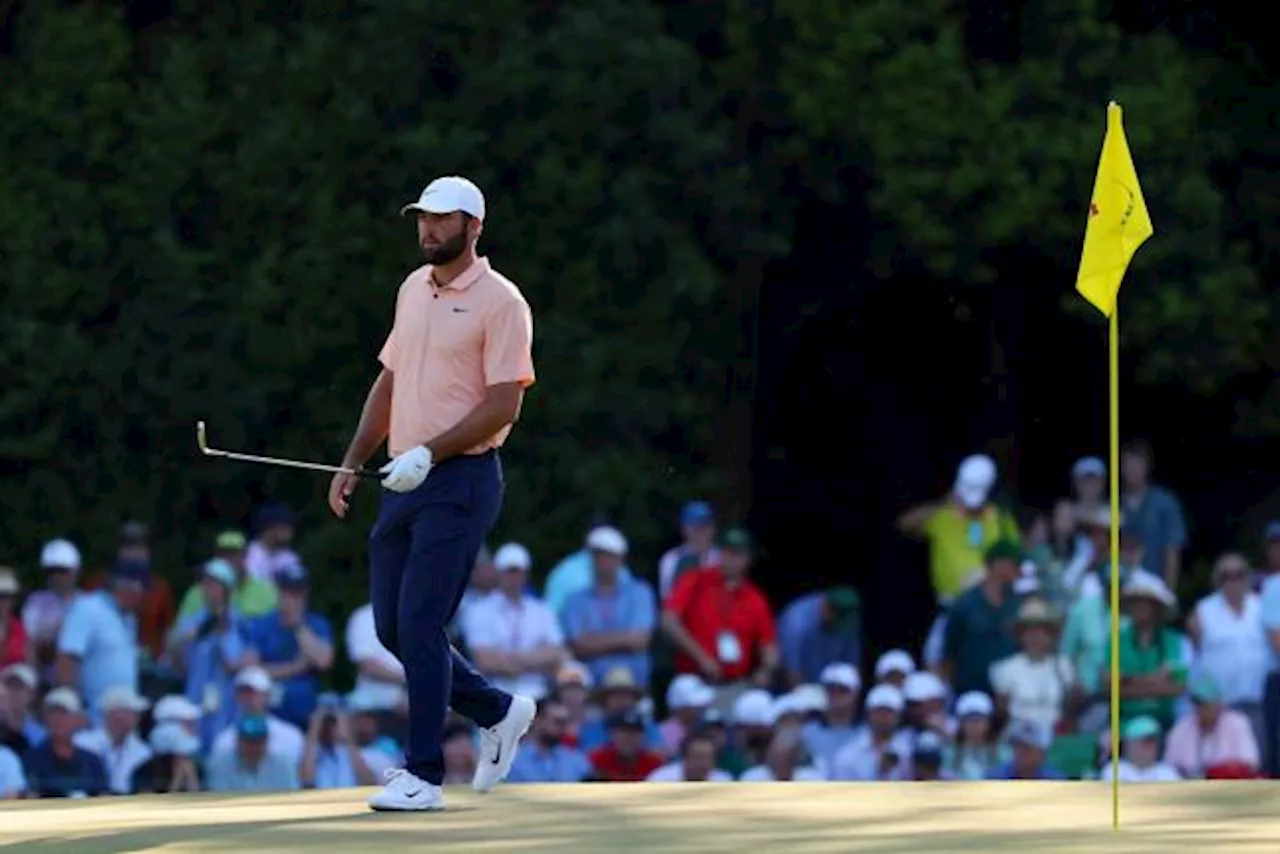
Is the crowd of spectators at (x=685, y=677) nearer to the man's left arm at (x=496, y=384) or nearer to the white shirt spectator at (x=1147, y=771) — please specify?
the white shirt spectator at (x=1147, y=771)

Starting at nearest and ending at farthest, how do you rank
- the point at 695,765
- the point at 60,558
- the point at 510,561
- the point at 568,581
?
the point at 695,765
the point at 510,561
the point at 568,581
the point at 60,558

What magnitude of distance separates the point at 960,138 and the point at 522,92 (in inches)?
87.2

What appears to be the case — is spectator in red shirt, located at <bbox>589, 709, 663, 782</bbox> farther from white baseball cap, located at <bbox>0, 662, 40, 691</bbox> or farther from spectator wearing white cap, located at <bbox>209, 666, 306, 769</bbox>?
white baseball cap, located at <bbox>0, 662, 40, 691</bbox>

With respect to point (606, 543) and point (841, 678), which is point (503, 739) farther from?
point (606, 543)

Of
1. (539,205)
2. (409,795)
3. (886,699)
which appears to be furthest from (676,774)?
(409,795)

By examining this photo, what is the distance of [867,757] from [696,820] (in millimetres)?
5833

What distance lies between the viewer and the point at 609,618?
58.5ft

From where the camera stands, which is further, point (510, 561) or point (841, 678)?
point (510, 561)

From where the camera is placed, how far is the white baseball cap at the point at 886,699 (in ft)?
56.7

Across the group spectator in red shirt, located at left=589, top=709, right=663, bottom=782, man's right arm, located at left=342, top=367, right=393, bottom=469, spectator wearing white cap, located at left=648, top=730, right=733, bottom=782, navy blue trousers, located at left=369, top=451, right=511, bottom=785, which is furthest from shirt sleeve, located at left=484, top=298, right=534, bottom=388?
spectator in red shirt, located at left=589, top=709, right=663, bottom=782

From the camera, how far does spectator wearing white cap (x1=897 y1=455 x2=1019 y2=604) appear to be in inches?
715

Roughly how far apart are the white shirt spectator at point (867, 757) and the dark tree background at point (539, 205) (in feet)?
11.7

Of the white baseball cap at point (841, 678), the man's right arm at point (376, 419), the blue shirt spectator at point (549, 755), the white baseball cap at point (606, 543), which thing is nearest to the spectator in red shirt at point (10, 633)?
the blue shirt spectator at point (549, 755)

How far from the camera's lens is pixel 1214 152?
21484 millimetres
